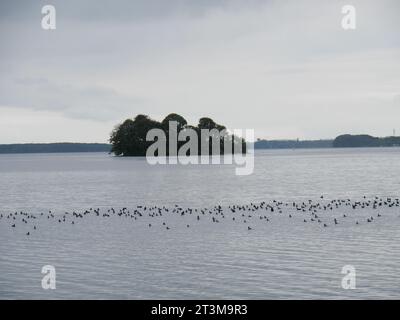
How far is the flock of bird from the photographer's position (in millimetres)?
41312

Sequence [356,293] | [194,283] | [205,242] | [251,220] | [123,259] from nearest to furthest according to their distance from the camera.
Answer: [356,293] < [194,283] < [123,259] < [205,242] < [251,220]

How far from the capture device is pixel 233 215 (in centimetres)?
4588

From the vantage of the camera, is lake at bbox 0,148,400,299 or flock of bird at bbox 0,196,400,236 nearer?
lake at bbox 0,148,400,299

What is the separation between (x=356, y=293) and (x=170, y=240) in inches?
563

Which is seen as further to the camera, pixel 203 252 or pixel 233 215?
pixel 233 215

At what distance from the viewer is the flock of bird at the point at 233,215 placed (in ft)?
136

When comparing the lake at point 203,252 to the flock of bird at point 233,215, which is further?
the flock of bird at point 233,215

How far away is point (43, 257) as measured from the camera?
2936 cm
